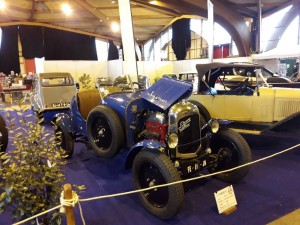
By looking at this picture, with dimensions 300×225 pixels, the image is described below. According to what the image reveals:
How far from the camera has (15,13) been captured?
15.3 metres

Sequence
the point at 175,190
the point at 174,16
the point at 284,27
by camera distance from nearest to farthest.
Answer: the point at 175,190 < the point at 284,27 < the point at 174,16

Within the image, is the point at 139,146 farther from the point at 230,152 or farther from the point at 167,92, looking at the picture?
the point at 230,152

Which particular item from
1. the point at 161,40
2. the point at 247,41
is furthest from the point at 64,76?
the point at 161,40

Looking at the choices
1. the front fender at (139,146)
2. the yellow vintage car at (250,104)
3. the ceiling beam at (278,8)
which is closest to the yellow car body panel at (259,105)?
the yellow vintage car at (250,104)

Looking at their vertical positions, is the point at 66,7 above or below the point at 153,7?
below

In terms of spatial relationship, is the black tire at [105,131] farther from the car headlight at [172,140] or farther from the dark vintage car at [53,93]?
the dark vintage car at [53,93]

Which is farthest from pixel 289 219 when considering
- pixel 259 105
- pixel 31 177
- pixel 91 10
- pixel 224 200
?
pixel 91 10

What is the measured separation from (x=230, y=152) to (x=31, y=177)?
2.32m

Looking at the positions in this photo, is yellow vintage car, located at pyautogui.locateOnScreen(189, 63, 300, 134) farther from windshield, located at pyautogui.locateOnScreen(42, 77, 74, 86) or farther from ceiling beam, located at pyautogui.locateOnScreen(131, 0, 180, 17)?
ceiling beam, located at pyautogui.locateOnScreen(131, 0, 180, 17)

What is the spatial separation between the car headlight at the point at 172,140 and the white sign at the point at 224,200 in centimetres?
65

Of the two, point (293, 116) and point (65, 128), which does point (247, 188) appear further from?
point (65, 128)

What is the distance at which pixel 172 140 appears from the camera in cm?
252

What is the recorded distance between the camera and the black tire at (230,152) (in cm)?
302

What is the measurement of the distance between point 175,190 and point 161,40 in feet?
69.6
